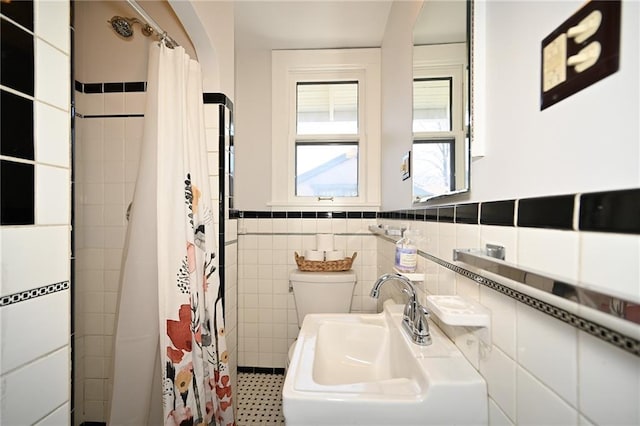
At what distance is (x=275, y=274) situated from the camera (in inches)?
77.6

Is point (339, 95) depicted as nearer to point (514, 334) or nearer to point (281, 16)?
point (281, 16)

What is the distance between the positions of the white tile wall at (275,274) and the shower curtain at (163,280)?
0.74 meters

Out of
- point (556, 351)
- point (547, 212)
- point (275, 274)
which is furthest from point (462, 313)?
point (275, 274)

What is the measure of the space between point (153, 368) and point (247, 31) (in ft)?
6.78

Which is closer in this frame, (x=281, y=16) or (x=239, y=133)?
(x=281, y=16)

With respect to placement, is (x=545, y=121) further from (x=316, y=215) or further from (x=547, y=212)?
(x=316, y=215)

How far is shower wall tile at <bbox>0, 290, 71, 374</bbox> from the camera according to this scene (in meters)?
0.47

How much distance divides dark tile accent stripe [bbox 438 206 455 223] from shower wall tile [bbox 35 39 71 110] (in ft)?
3.21

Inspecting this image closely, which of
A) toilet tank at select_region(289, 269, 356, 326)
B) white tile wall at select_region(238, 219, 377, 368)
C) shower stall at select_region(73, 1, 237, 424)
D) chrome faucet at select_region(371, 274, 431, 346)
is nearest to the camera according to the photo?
chrome faucet at select_region(371, 274, 431, 346)

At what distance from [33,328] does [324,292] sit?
1437 mm

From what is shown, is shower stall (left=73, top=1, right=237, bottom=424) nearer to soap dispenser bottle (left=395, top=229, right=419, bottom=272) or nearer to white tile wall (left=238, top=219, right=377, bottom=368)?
white tile wall (left=238, top=219, right=377, bottom=368)

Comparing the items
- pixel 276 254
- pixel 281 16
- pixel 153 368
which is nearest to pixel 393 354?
pixel 153 368

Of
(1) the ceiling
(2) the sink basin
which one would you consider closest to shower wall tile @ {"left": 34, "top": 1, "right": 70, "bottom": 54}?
(2) the sink basin

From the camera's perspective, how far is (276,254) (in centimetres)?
198
